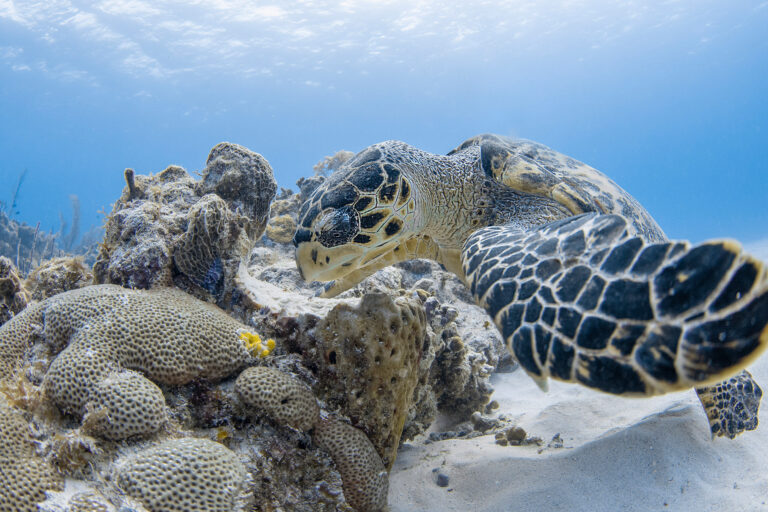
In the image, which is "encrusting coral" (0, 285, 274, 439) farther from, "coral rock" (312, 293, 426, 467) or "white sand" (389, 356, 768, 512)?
"white sand" (389, 356, 768, 512)

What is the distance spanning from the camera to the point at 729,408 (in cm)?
253

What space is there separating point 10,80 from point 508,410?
6508cm

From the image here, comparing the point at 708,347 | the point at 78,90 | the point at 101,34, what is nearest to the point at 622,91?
the point at 101,34

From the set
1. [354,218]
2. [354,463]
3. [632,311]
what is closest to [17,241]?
[354,218]

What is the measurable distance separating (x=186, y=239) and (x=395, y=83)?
58263mm

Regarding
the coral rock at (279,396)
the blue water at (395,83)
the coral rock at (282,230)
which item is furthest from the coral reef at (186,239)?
the blue water at (395,83)

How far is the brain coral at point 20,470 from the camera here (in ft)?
4.38

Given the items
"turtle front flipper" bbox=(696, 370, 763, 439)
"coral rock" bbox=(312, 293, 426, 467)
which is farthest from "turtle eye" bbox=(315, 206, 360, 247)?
"turtle front flipper" bbox=(696, 370, 763, 439)

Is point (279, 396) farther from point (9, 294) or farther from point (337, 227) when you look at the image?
point (9, 294)

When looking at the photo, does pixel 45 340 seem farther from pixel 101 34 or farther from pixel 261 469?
pixel 101 34

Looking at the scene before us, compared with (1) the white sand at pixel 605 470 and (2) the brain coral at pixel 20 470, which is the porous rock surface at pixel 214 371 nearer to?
(2) the brain coral at pixel 20 470

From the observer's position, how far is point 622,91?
266 feet

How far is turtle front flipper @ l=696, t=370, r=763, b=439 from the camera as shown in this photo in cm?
253

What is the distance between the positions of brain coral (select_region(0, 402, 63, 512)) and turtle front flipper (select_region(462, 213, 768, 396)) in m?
1.82
